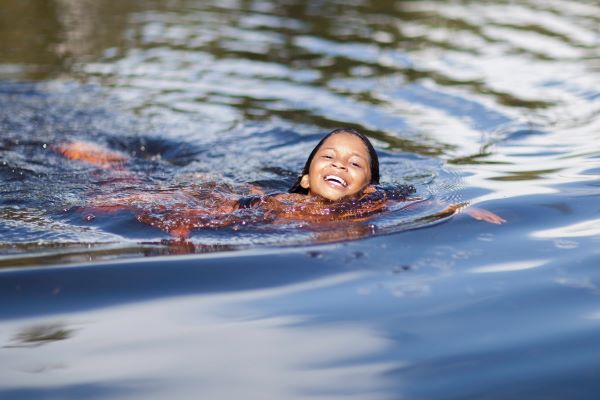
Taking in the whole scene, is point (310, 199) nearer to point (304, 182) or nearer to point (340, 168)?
point (340, 168)

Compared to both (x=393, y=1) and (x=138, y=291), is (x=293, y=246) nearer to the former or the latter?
(x=138, y=291)

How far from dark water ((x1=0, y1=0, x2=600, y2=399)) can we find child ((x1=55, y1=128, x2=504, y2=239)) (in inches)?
9.6

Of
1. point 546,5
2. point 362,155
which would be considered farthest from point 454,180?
point 546,5

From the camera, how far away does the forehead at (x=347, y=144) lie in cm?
673

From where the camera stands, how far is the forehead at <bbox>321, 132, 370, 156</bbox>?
6.73 m

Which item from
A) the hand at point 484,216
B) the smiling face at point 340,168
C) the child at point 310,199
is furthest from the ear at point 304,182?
the hand at point 484,216

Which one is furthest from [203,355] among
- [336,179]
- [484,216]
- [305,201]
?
[336,179]

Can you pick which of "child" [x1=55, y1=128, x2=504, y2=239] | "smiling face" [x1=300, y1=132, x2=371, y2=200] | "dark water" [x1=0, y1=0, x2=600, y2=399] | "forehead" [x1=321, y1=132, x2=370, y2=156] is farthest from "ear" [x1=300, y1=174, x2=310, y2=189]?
"dark water" [x1=0, y1=0, x2=600, y2=399]

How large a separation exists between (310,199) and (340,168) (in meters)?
0.31

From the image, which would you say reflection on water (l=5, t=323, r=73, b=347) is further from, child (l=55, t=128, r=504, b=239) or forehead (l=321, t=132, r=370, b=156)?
forehead (l=321, t=132, r=370, b=156)

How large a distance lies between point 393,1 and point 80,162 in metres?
11.3

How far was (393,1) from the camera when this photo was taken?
1830 cm

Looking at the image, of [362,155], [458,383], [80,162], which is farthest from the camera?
[80,162]

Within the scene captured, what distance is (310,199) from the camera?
664 cm
